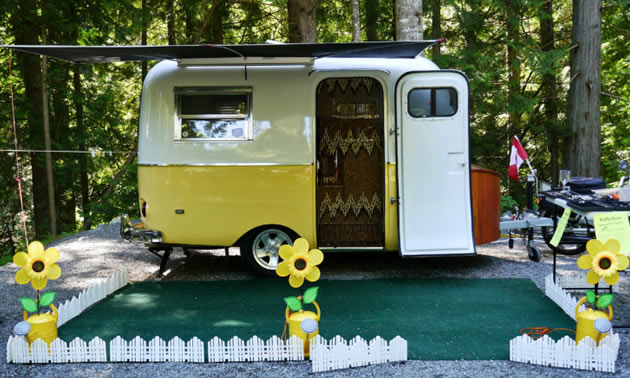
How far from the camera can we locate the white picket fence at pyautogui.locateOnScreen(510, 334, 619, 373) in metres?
3.71

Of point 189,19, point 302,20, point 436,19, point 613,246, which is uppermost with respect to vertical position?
point 189,19

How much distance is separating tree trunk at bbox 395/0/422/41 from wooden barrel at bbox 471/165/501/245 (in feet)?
8.28

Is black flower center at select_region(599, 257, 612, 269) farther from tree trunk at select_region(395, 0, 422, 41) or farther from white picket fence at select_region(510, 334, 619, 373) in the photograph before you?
tree trunk at select_region(395, 0, 422, 41)

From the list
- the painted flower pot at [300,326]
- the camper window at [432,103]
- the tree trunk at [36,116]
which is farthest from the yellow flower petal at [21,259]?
the tree trunk at [36,116]

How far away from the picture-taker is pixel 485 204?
6.71 meters

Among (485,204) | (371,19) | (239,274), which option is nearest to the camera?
(485,204)

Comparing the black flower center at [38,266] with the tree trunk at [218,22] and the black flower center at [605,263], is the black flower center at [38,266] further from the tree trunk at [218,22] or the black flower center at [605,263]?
the tree trunk at [218,22]

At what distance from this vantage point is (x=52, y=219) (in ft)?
40.5

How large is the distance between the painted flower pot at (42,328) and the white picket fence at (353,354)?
1.95 m

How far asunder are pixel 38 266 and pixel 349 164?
12.6 feet

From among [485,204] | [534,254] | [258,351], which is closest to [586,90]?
[534,254]

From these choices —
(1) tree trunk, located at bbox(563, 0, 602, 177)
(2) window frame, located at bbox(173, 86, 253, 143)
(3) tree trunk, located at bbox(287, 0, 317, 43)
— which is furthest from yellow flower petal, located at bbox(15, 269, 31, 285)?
(1) tree trunk, located at bbox(563, 0, 602, 177)

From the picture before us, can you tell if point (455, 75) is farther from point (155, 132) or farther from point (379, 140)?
point (155, 132)

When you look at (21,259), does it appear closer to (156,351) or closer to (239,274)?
(156,351)
